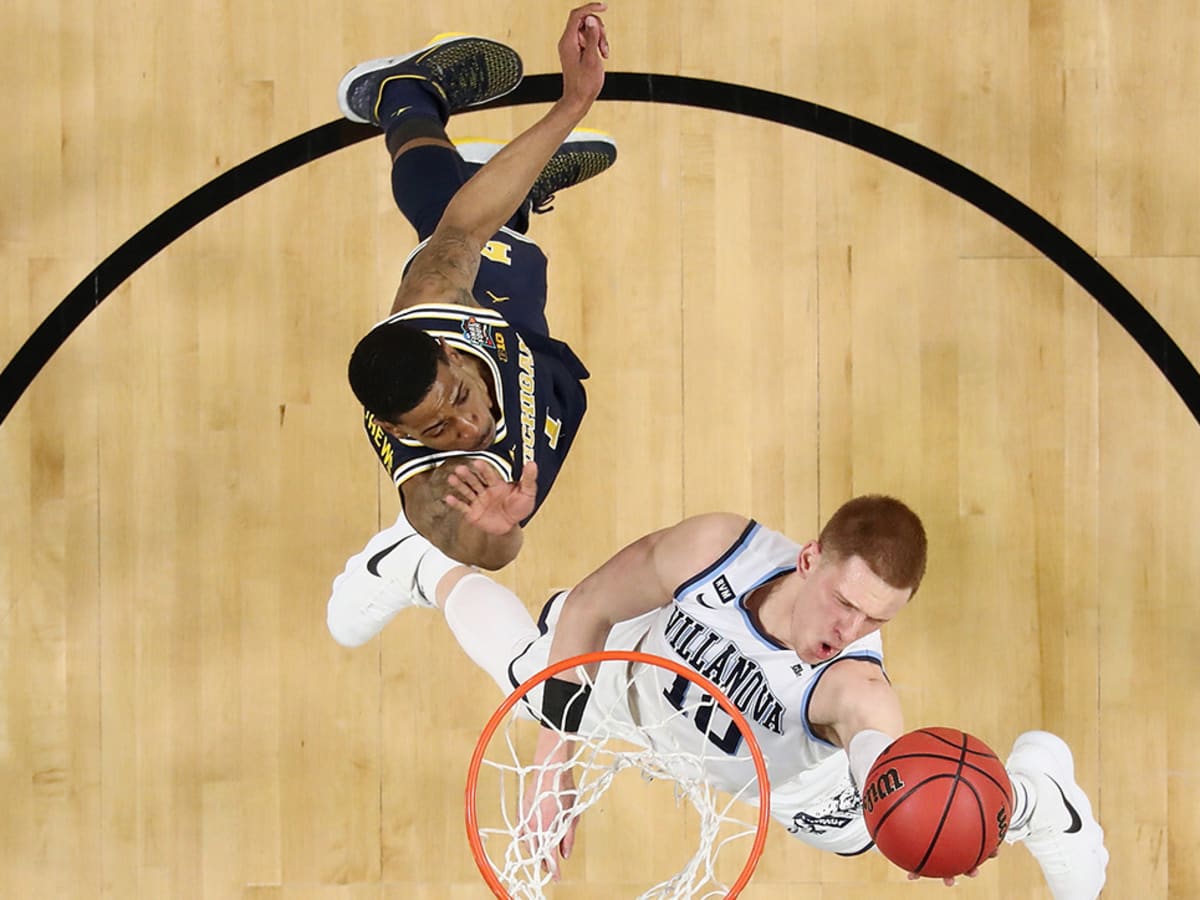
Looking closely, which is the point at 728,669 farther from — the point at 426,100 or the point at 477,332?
the point at 426,100

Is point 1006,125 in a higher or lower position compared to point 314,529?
higher

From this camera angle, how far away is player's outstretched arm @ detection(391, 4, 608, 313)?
3.16 m

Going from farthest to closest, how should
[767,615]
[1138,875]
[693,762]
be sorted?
[1138,875]
[693,762]
[767,615]

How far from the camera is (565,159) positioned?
12.5ft

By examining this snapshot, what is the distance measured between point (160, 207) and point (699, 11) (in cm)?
203

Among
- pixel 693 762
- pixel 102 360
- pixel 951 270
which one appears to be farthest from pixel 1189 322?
pixel 102 360

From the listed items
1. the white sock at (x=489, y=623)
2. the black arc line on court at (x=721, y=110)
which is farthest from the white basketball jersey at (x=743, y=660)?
the black arc line on court at (x=721, y=110)

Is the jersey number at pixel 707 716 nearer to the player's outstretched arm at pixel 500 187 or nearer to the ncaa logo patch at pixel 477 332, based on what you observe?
the ncaa logo patch at pixel 477 332

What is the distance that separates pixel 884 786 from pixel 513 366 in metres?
1.56

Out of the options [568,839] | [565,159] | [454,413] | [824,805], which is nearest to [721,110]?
[565,159]

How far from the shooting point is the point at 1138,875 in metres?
3.85

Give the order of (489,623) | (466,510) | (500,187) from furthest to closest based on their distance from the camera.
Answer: (489,623) < (500,187) < (466,510)

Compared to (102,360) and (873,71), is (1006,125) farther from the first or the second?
(102,360)

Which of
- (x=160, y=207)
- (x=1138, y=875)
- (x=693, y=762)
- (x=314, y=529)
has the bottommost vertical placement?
(x=1138, y=875)
